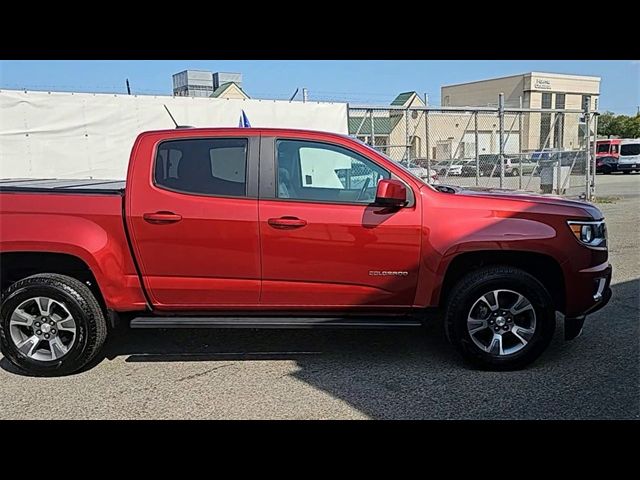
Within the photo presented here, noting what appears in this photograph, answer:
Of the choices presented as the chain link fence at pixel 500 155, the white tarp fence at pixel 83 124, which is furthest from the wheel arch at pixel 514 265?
the chain link fence at pixel 500 155

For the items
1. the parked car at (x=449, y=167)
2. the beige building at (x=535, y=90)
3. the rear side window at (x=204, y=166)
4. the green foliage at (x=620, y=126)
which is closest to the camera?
the rear side window at (x=204, y=166)

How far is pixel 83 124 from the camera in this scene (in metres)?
10.4

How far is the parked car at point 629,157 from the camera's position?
3994 centimetres

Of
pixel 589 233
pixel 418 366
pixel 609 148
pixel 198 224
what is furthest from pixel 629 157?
pixel 198 224

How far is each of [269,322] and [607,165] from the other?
43.3m

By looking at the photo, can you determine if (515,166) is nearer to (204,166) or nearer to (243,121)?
(243,121)

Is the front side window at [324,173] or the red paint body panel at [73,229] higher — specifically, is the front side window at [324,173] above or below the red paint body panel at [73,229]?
above

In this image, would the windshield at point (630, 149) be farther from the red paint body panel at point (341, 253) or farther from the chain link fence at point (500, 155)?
the red paint body panel at point (341, 253)

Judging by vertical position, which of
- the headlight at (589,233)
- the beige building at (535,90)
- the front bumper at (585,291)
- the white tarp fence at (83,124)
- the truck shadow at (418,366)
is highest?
the beige building at (535,90)

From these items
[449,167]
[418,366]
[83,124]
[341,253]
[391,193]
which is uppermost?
[83,124]

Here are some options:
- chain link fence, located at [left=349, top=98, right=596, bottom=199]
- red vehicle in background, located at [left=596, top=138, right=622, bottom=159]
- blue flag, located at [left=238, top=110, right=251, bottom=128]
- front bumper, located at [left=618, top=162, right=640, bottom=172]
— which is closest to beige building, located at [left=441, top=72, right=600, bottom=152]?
red vehicle in background, located at [left=596, top=138, right=622, bottom=159]

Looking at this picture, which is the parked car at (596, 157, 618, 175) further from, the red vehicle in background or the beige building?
the beige building

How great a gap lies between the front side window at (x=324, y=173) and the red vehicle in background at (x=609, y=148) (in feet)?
138

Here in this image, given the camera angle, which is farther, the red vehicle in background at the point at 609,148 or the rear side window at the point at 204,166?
the red vehicle in background at the point at 609,148
